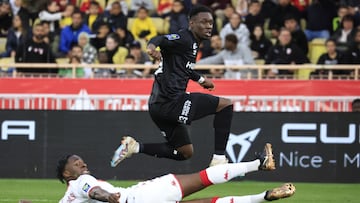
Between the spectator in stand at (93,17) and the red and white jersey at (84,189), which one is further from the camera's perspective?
the spectator in stand at (93,17)

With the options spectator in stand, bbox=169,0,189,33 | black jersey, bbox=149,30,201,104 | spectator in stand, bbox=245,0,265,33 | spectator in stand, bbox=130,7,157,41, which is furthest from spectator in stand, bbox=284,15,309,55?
black jersey, bbox=149,30,201,104

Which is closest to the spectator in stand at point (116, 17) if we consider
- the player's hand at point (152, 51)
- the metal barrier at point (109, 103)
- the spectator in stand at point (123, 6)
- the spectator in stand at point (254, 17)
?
the spectator in stand at point (123, 6)

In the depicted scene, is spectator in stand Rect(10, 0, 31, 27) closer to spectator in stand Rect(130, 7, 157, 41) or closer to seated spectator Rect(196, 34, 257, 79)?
spectator in stand Rect(130, 7, 157, 41)

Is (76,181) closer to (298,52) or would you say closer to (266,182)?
(266,182)

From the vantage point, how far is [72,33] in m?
23.0

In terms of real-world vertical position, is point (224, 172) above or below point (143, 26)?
above

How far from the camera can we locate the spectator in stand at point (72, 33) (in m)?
22.9

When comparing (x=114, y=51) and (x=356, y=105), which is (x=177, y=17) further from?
(x=356, y=105)

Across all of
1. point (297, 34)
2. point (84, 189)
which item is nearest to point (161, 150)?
point (84, 189)

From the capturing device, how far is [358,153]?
59.8 feet

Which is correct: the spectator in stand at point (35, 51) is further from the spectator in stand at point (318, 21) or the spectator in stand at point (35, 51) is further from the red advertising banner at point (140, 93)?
the spectator in stand at point (318, 21)

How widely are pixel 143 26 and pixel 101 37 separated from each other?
1.03 metres

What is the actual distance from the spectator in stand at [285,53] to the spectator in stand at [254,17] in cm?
120

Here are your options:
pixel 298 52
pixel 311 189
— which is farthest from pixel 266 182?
pixel 298 52
